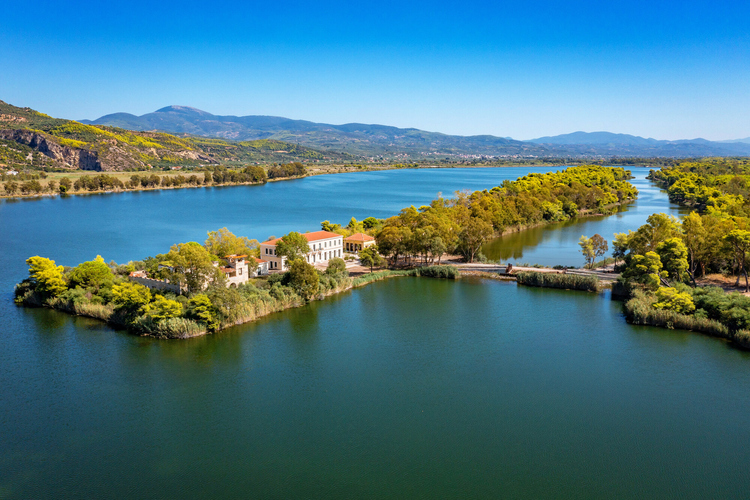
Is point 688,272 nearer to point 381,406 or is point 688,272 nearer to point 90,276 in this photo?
point 381,406

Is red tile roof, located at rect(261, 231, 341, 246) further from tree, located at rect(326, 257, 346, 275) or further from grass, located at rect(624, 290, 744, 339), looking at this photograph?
grass, located at rect(624, 290, 744, 339)

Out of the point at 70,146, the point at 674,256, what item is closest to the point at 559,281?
the point at 674,256

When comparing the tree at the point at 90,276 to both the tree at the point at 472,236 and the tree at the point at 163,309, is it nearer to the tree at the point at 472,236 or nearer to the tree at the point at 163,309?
the tree at the point at 163,309

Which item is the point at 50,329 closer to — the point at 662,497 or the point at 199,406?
the point at 199,406

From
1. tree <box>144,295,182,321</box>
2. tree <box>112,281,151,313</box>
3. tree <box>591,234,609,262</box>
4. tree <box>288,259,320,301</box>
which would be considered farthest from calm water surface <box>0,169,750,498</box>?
tree <box>591,234,609,262</box>

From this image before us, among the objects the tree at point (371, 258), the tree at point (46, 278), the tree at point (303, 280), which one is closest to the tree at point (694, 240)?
the tree at point (371, 258)

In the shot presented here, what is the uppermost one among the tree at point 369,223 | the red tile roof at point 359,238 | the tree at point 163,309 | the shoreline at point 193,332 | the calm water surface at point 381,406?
the tree at point 369,223
